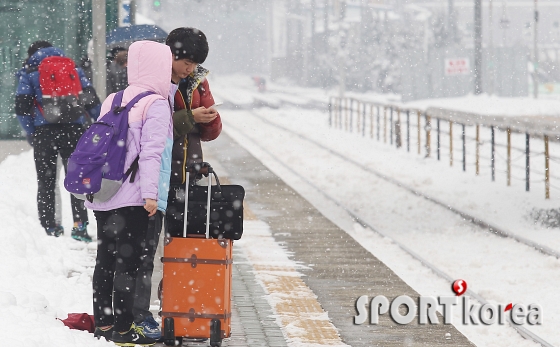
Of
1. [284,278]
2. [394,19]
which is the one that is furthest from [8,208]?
[394,19]

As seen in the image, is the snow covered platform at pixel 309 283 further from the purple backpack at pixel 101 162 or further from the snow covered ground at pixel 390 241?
the purple backpack at pixel 101 162

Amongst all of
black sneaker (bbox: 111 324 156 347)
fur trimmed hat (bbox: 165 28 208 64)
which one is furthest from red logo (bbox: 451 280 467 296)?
fur trimmed hat (bbox: 165 28 208 64)

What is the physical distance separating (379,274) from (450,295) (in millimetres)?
607

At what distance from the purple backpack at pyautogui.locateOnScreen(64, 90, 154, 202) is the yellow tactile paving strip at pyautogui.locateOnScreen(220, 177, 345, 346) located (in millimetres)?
1489

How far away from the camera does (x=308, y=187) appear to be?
52.1ft

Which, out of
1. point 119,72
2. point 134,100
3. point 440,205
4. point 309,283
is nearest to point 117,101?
point 134,100

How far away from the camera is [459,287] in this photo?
779 centimetres

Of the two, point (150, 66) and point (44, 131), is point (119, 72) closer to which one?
point (44, 131)

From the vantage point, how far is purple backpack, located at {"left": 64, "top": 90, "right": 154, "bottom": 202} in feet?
15.9

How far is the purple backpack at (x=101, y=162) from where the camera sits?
15.9 feet

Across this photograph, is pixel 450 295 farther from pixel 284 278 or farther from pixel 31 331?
pixel 31 331

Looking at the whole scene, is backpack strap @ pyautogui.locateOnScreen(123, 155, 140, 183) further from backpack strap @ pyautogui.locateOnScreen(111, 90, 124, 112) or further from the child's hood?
the child's hood

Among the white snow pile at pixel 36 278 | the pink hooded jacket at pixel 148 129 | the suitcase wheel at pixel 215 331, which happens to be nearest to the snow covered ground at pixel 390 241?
the white snow pile at pixel 36 278

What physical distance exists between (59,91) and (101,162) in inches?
131
